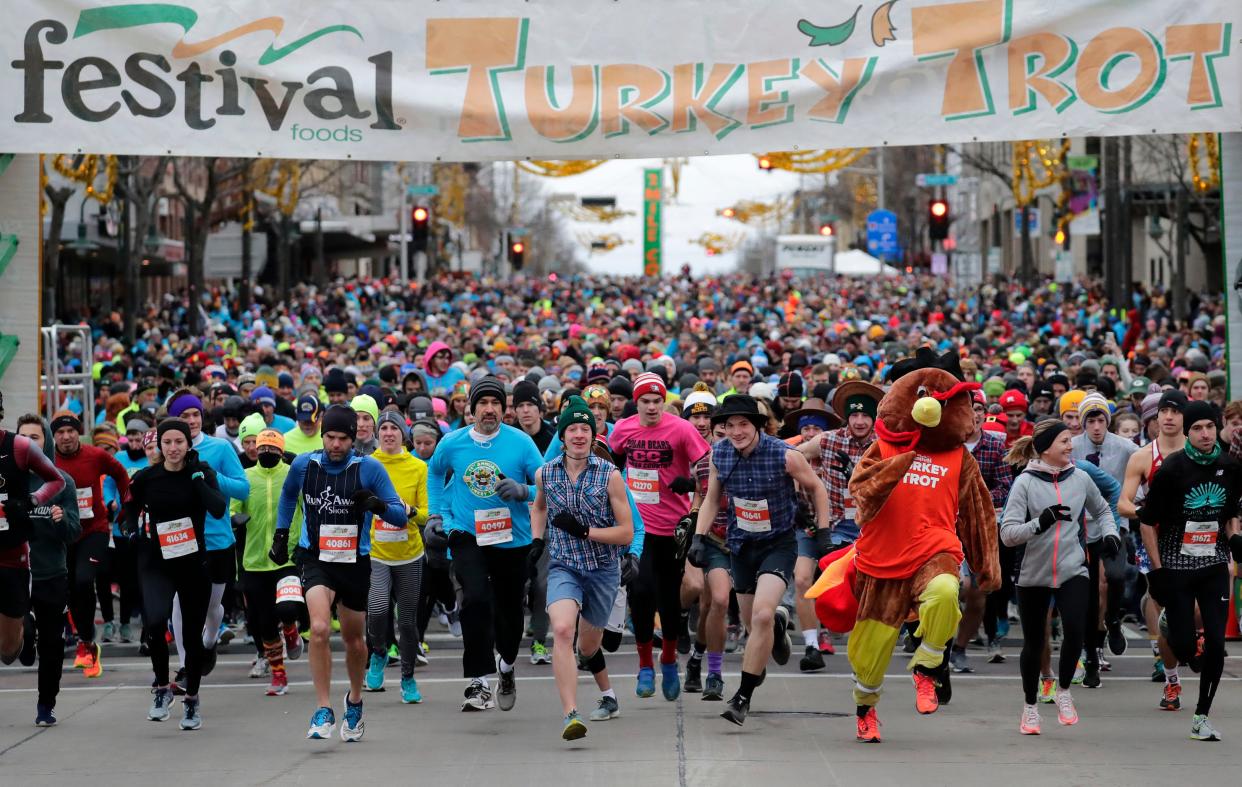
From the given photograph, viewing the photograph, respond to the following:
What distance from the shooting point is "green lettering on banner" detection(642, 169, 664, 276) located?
158500mm

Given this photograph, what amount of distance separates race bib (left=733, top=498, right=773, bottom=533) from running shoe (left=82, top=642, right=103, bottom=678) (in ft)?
15.5

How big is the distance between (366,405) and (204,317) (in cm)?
3063

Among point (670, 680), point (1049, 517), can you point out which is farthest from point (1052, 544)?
point (670, 680)

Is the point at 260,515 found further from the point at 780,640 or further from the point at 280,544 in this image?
the point at 780,640

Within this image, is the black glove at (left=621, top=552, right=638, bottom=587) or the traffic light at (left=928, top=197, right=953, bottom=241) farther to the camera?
the traffic light at (left=928, top=197, right=953, bottom=241)

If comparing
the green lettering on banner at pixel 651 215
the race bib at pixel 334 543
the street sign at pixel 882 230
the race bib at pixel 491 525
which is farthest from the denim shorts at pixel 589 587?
the green lettering on banner at pixel 651 215

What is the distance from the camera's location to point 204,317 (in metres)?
42.0

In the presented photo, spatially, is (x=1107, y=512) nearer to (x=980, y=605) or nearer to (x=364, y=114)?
(x=980, y=605)

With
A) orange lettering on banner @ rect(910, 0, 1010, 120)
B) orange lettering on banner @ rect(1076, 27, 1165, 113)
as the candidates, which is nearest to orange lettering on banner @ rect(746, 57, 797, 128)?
orange lettering on banner @ rect(910, 0, 1010, 120)

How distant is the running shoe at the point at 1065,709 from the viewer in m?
9.59

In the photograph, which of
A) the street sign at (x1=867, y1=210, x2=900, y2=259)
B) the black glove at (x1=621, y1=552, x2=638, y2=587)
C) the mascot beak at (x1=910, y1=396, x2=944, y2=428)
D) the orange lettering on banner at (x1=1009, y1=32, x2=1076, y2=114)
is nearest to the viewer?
the mascot beak at (x1=910, y1=396, x2=944, y2=428)

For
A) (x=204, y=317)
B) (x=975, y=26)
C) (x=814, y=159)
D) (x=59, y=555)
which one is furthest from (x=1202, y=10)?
(x=204, y=317)

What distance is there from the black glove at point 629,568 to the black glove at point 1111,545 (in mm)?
2494

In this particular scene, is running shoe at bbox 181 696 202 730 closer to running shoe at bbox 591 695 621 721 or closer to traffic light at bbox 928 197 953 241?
running shoe at bbox 591 695 621 721
